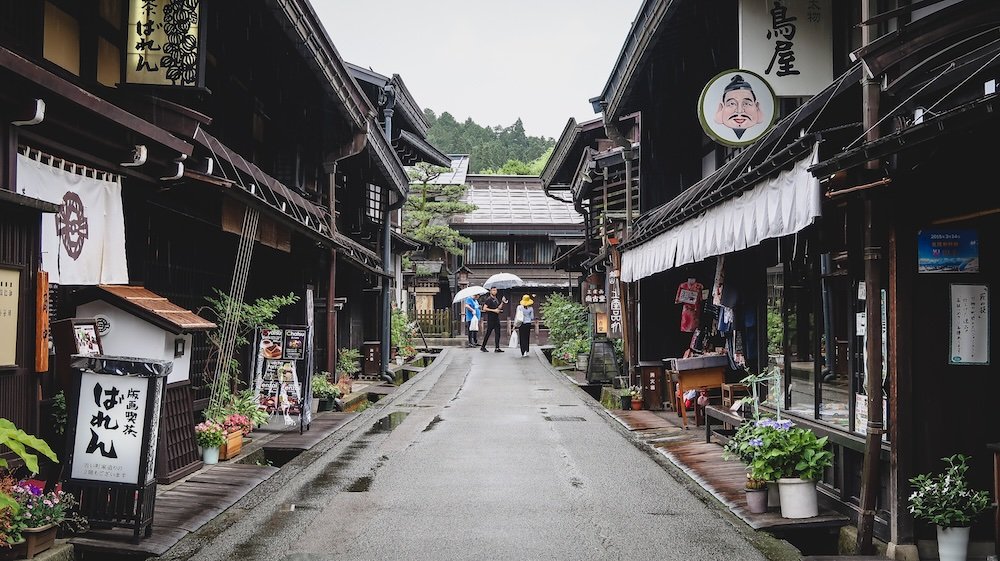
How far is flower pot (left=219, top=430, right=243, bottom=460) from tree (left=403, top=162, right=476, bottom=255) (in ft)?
112

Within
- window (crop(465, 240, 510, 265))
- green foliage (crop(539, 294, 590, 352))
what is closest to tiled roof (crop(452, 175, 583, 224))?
window (crop(465, 240, 510, 265))

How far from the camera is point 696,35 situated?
52.3ft

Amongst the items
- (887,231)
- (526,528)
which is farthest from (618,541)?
(887,231)

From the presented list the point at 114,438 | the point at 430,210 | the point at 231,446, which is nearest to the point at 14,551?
the point at 114,438

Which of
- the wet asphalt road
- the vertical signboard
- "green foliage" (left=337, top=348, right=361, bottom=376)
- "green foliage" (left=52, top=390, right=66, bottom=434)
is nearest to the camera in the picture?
the wet asphalt road

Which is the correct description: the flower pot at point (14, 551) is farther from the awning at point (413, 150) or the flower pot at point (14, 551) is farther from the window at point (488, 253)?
the window at point (488, 253)

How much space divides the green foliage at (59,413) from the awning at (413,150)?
23.4 meters

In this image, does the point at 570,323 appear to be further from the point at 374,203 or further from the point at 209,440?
the point at 209,440

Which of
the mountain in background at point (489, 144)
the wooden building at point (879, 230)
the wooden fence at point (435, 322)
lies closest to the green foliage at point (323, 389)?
the wooden building at point (879, 230)

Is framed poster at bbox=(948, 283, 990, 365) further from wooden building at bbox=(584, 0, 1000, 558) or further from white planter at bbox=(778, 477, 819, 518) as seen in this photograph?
white planter at bbox=(778, 477, 819, 518)

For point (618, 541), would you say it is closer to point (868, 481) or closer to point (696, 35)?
point (868, 481)

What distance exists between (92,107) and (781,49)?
8.03m

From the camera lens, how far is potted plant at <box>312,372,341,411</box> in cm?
1822

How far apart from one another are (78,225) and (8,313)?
69.6 inches
